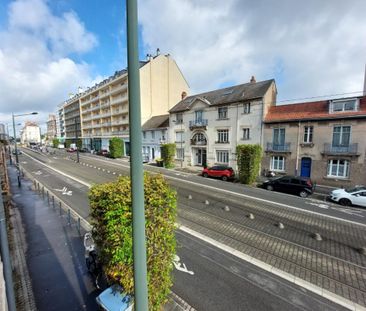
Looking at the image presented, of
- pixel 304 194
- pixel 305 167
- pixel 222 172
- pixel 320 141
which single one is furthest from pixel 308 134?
pixel 222 172

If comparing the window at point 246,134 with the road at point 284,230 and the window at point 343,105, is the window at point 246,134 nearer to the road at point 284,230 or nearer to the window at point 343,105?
the window at point 343,105

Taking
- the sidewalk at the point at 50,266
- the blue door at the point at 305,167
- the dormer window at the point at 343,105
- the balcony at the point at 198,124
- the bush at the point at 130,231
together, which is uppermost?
the dormer window at the point at 343,105

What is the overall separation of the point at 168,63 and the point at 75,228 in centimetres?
3878

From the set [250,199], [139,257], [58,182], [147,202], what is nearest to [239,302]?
[147,202]

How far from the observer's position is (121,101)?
46.9 metres

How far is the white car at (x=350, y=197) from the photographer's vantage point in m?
13.8

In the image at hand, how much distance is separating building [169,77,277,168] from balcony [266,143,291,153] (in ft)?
3.89

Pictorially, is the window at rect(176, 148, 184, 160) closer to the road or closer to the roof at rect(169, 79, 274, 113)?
the roof at rect(169, 79, 274, 113)

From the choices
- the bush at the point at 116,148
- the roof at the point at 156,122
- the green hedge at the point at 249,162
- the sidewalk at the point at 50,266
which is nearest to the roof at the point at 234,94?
the roof at the point at 156,122

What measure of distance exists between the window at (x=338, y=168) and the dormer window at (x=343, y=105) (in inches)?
196

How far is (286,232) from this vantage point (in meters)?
9.70

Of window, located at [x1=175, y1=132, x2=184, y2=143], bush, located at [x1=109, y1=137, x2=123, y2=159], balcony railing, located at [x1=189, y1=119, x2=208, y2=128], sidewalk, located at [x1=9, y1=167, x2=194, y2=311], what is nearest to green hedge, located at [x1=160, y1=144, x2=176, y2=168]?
window, located at [x1=175, y1=132, x2=184, y2=143]

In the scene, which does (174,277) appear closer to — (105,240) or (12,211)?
(105,240)

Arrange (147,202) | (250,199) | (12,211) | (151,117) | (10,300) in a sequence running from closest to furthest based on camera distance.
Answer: (10,300) → (147,202) → (12,211) → (250,199) → (151,117)
